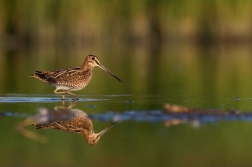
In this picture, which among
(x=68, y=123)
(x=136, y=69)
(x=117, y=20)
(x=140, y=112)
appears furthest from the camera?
(x=117, y=20)

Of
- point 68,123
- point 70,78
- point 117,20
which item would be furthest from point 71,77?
point 117,20

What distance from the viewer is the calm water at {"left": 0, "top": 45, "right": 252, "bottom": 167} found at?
739cm

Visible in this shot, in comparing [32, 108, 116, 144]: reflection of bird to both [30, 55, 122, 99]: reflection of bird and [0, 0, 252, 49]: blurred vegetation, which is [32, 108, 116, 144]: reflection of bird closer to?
[30, 55, 122, 99]: reflection of bird

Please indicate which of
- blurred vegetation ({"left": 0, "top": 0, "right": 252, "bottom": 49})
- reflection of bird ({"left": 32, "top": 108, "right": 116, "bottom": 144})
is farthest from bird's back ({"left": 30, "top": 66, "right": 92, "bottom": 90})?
blurred vegetation ({"left": 0, "top": 0, "right": 252, "bottom": 49})

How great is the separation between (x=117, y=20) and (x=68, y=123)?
21700 mm

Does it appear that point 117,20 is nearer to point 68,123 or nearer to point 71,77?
point 71,77

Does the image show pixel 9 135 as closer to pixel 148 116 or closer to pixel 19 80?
pixel 148 116

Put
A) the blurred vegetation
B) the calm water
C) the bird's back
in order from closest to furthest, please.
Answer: the calm water < the bird's back < the blurred vegetation

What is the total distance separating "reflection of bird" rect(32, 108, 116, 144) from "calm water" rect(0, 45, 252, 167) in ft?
0.40

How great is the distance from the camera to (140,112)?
10.1 metres

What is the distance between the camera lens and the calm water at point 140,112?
24.3 ft

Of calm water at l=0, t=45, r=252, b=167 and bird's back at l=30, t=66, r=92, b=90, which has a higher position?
bird's back at l=30, t=66, r=92, b=90

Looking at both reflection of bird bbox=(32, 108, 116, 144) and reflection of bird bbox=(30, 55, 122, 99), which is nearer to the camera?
reflection of bird bbox=(32, 108, 116, 144)

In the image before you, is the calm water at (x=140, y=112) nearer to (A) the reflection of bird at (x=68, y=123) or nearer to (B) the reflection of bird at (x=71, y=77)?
(A) the reflection of bird at (x=68, y=123)
